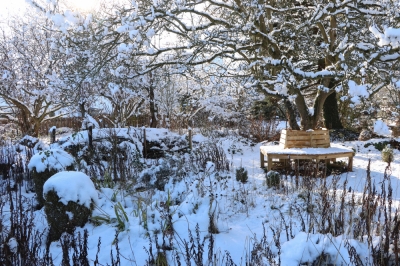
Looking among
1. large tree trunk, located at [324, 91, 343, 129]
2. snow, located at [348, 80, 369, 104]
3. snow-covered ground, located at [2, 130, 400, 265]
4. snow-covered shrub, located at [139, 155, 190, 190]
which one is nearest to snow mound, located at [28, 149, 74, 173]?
snow-covered ground, located at [2, 130, 400, 265]

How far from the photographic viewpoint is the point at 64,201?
3.28 metres

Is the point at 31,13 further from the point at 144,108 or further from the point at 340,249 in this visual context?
the point at 340,249

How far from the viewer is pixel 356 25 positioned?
7223mm

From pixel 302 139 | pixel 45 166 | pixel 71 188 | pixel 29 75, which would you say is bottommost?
pixel 71 188

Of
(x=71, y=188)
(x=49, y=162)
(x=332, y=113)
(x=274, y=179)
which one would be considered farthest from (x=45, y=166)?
(x=332, y=113)

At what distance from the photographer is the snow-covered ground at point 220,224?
242 cm

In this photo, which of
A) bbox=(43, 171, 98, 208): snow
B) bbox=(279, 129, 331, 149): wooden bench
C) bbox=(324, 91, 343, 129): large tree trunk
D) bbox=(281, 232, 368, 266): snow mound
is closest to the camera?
bbox=(281, 232, 368, 266): snow mound

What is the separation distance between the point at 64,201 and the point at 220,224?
1706mm

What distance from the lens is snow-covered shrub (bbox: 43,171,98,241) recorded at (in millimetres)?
3283

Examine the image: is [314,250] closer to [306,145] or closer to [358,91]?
[358,91]

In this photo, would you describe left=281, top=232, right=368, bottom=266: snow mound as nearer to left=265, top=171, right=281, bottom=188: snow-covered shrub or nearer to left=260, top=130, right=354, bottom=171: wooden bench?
left=265, top=171, right=281, bottom=188: snow-covered shrub

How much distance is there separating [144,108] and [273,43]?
32.5ft

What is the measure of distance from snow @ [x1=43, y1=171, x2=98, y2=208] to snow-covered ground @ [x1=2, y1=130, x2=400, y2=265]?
7 centimetres

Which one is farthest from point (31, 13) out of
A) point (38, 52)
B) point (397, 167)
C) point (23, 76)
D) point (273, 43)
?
point (397, 167)
